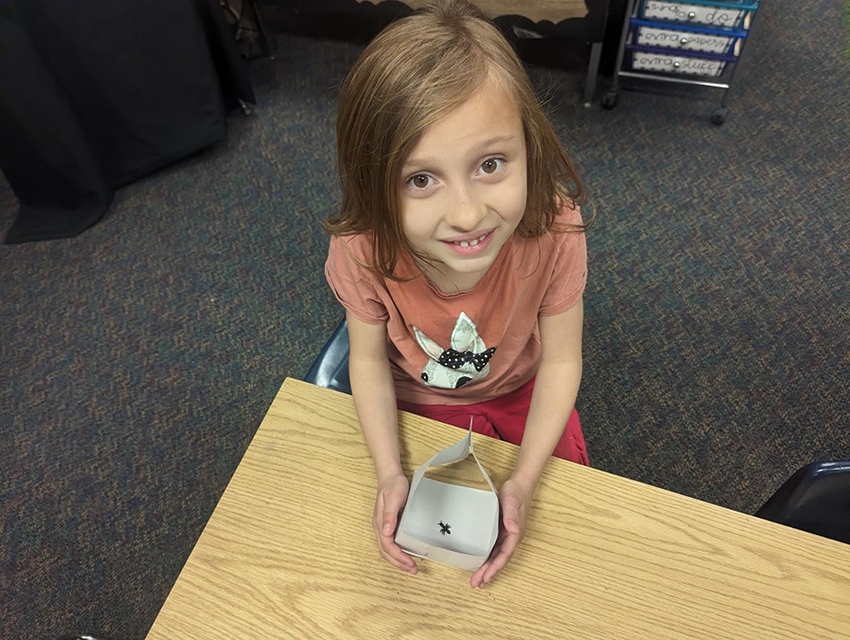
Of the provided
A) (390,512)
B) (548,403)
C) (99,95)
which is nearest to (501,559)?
(390,512)

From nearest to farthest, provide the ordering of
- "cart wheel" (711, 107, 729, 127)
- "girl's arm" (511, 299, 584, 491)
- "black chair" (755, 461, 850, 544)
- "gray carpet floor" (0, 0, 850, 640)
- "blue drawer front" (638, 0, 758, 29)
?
1. "black chair" (755, 461, 850, 544)
2. "girl's arm" (511, 299, 584, 491)
3. "gray carpet floor" (0, 0, 850, 640)
4. "blue drawer front" (638, 0, 758, 29)
5. "cart wheel" (711, 107, 729, 127)

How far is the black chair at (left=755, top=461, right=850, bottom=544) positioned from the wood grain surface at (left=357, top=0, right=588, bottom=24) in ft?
4.84

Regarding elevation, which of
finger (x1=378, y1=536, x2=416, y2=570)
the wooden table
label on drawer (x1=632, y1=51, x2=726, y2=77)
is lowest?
label on drawer (x1=632, y1=51, x2=726, y2=77)

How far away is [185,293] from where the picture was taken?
1.79 m

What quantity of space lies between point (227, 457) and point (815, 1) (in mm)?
2500

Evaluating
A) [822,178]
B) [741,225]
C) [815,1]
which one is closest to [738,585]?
[741,225]

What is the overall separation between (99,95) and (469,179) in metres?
A: 1.58

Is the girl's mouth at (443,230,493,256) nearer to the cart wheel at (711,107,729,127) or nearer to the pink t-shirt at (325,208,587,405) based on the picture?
the pink t-shirt at (325,208,587,405)

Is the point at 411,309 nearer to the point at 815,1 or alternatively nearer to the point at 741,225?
the point at 741,225

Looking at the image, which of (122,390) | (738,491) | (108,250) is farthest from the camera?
(108,250)

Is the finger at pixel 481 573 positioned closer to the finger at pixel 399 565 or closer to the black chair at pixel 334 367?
the finger at pixel 399 565

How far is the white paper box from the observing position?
0.63 m

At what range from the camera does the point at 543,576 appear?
25.7 inches

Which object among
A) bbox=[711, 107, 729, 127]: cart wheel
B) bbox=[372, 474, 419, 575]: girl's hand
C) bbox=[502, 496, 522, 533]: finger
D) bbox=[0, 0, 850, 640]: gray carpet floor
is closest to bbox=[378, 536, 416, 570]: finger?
bbox=[372, 474, 419, 575]: girl's hand
